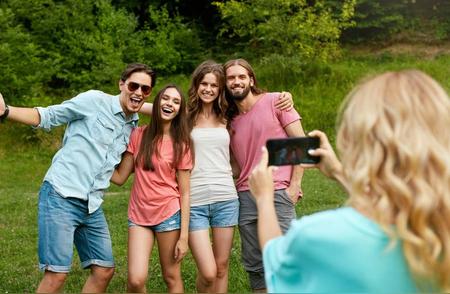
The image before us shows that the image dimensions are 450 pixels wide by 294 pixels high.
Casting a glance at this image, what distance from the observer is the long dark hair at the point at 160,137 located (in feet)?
16.0

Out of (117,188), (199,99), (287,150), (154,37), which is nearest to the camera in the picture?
(287,150)

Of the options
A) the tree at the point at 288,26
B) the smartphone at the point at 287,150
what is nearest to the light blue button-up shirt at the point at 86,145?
the smartphone at the point at 287,150

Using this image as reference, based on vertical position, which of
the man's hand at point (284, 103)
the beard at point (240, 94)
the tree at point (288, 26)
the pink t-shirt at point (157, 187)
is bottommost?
the tree at point (288, 26)

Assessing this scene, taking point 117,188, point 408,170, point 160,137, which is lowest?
point 117,188

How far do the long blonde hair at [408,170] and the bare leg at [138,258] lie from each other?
318cm

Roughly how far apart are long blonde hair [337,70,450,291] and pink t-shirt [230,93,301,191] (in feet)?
10.7

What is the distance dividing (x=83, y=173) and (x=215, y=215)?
994 millimetres

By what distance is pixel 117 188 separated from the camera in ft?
41.7

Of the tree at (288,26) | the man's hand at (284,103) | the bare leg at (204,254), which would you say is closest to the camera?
the bare leg at (204,254)

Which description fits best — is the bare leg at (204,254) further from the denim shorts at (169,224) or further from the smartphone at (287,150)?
the smartphone at (287,150)

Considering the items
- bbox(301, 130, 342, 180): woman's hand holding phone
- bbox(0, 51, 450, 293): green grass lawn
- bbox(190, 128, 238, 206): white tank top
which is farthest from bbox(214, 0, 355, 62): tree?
bbox(301, 130, 342, 180): woman's hand holding phone

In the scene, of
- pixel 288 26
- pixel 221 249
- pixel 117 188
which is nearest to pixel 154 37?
pixel 288 26

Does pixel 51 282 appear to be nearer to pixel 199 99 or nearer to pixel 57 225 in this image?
pixel 57 225

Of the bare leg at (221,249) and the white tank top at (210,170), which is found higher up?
the white tank top at (210,170)
